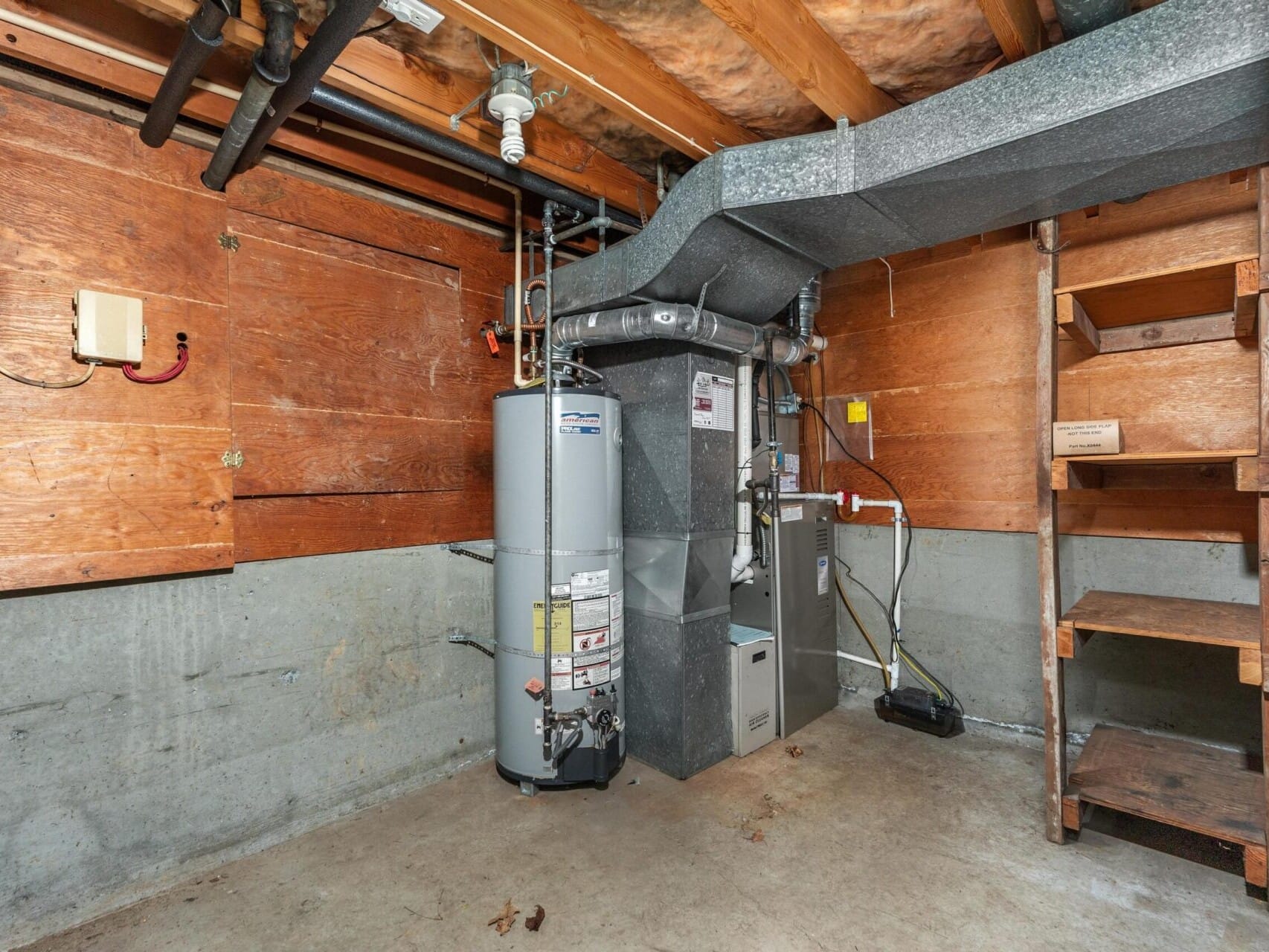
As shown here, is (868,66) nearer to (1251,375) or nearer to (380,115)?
(380,115)

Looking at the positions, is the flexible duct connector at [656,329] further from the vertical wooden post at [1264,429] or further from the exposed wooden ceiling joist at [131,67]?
the vertical wooden post at [1264,429]

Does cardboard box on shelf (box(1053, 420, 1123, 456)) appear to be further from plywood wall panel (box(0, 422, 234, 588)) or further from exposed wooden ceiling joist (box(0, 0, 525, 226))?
plywood wall panel (box(0, 422, 234, 588))

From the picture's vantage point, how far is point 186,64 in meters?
1.48

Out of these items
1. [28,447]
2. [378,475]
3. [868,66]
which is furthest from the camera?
[378,475]

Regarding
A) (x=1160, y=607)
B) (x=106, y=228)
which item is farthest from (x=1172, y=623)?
(x=106, y=228)

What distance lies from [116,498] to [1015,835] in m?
2.96

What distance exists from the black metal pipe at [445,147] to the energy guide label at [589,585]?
4.70 feet

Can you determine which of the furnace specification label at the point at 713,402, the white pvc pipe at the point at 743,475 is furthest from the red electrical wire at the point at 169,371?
the white pvc pipe at the point at 743,475

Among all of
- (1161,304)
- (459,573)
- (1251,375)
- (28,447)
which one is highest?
(1161,304)

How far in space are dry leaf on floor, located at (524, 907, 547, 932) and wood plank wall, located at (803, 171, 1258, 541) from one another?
233 cm

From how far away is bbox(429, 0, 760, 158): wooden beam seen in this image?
59.9 inches

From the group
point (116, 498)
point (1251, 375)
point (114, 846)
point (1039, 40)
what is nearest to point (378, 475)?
point (116, 498)

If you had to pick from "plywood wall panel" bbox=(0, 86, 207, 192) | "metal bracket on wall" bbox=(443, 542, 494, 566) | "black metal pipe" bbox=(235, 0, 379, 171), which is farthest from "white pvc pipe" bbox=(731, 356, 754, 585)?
"plywood wall panel" bbox=(0, 86, 207, 192)

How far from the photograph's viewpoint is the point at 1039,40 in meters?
1.74
